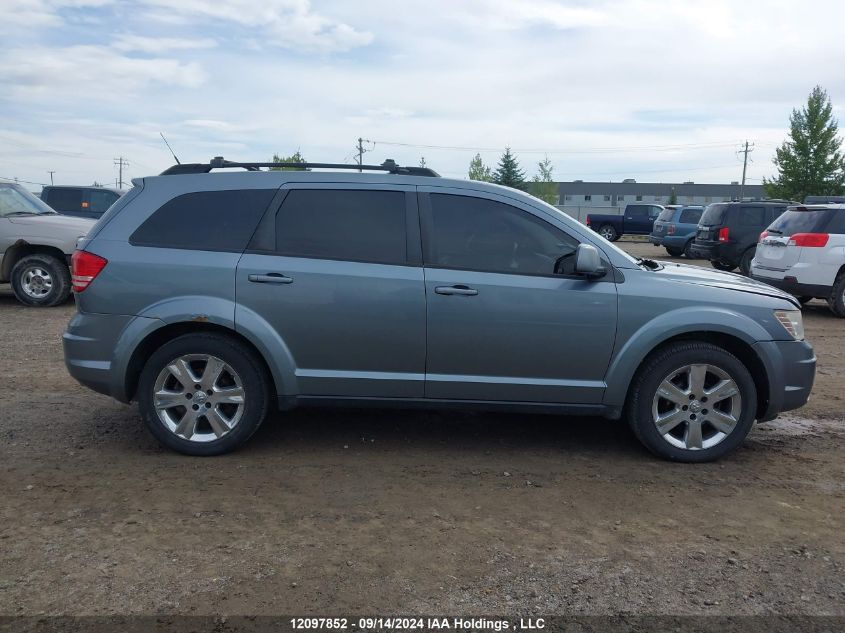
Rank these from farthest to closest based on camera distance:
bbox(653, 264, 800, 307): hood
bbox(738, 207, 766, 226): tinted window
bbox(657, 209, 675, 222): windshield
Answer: bbox(657, 209, 675, 222): windshield, bbox(738, 207, 766, 226): tinted window, bbox(653, 264, 800, 307): hood

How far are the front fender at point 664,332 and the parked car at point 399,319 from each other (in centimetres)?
1

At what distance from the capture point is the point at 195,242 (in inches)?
192

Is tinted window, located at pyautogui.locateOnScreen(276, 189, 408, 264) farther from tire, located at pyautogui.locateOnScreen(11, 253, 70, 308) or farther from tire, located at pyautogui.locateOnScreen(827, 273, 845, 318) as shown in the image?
tire, located at pyautogui.locateOnScreen(827, 273, 845, 318)

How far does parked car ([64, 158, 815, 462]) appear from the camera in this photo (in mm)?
4750

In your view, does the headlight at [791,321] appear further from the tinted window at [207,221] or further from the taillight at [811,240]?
the taillight at [811,240]

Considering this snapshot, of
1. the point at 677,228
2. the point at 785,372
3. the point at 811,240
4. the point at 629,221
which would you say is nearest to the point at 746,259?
the point at 811,240

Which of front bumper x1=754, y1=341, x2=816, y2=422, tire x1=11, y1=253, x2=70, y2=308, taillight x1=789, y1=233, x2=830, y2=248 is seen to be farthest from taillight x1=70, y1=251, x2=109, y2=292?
taillight x1=789, y1=233, x2=830, y2=248

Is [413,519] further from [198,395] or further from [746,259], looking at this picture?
[746,259]

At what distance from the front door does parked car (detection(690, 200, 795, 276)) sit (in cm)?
1334

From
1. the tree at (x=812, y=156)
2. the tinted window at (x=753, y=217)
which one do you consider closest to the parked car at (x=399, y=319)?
the tinted window at (x=753, y=217)

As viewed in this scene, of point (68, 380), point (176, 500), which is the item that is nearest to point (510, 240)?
point (176, 500)

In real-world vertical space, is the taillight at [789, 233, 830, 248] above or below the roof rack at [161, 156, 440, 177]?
below

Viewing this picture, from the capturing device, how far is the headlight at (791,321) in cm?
491

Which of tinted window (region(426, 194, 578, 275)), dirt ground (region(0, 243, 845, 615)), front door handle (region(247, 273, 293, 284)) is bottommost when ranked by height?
dirt ground (region(0, 243, 845, 615))
